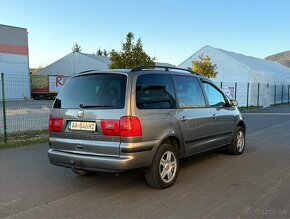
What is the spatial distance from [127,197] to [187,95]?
2.14m

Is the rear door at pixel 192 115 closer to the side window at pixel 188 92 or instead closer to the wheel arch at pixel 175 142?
the side window at pixel 188 92

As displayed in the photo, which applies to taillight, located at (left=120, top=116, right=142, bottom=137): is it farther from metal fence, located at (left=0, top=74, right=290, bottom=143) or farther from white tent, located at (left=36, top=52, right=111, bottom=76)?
white tent, located at (left=36, top=52, right=111, bottom=76)

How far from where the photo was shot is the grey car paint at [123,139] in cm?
452

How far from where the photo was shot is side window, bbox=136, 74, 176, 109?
4783mm

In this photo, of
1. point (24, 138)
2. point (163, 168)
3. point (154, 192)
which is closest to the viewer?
point (154, 192)

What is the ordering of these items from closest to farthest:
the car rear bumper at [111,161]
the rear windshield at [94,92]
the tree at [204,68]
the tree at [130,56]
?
the car rear bumper at [111,161] → the rear windshield at [94,92] → the tree at [130,56] → the tree at [204,68]

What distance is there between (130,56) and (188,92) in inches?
496

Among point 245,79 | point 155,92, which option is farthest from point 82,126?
point 245,79

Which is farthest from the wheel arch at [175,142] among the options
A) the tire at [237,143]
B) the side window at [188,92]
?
the tire at [237,143]

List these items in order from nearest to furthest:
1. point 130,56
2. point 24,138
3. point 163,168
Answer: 1. point 163,168
2. point 24,138
3. point 130,56

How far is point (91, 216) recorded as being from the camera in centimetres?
398

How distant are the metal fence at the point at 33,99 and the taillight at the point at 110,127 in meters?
5.34

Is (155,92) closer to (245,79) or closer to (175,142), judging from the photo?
(175,142)

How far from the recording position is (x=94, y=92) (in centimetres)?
491
